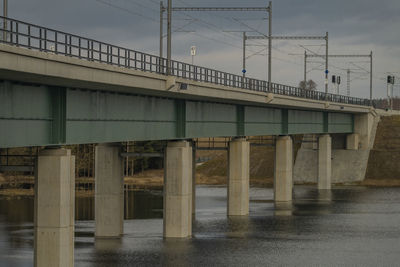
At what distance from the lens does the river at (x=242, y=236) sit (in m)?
45.6

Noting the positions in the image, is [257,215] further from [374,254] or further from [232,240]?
[374,254]

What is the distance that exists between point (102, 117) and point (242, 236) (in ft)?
58.2

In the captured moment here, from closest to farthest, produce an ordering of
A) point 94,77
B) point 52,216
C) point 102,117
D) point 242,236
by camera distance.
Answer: point 52,216, point 94,77, point 102,117, point 242,236

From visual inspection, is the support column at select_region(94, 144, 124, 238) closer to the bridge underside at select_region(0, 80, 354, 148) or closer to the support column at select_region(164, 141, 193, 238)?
the support column at select_region(164, 141, 193, 238)

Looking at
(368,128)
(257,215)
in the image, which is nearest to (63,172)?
(257,215)

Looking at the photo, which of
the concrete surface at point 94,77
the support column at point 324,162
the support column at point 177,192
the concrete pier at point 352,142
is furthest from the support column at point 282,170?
the concrete pier at point 352,142

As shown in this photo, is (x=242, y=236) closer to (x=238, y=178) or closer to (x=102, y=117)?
A: (x=238, y=178)

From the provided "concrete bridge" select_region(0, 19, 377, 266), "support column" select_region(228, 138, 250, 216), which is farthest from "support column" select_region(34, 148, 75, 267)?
"support column" select_region(228, 138, 250, 216)

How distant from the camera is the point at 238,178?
233ft

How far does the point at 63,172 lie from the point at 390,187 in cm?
7773

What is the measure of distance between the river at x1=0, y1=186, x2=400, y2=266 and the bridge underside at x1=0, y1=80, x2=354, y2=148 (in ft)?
22.8

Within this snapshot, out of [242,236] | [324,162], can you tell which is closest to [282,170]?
[324,162]

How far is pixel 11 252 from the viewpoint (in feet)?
156

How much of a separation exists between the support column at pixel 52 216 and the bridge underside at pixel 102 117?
149cm
